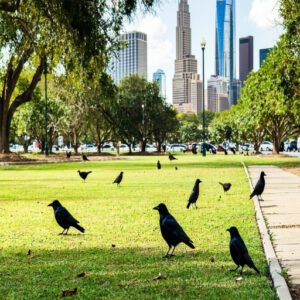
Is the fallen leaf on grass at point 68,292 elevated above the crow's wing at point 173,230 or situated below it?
below

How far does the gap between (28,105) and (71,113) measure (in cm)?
1461

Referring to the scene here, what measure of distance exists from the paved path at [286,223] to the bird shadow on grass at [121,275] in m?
0.66

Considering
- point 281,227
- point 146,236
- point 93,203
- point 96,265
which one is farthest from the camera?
point 93,203

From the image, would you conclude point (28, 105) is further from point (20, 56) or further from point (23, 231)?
point (23, 231)

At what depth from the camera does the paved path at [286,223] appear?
23.5 ft

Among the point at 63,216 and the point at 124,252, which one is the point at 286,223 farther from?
the point at 63,216

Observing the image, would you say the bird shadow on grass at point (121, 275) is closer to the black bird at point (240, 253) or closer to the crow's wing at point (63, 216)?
the black bird at point (240, 253)

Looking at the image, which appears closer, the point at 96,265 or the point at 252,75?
A: the point at 96,265

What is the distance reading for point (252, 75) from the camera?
59.6 m

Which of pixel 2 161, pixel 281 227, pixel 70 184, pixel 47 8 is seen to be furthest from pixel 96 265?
pixel 2 161

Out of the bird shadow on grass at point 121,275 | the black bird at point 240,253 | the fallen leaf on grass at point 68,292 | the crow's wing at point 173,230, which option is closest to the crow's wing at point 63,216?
the bird shadow on grass at point 121,275

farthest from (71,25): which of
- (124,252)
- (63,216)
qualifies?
(124,252)

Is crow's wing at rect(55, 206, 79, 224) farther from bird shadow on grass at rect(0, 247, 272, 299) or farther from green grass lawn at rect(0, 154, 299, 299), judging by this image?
bird shadow on grass at rect(0, 247, 272, 299)

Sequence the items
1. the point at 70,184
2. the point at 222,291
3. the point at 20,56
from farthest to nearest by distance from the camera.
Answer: the point at 20,56
the point at 70,184
the point at 222,291
